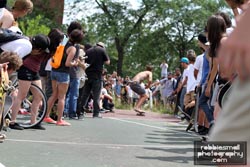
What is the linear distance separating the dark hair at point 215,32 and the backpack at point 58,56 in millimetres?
4561

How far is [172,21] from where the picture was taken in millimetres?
45219

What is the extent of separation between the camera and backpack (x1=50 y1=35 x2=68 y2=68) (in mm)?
9216

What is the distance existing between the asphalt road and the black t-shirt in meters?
3.74

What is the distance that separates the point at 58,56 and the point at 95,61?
279cm

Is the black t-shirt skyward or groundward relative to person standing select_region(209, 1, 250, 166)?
skyward

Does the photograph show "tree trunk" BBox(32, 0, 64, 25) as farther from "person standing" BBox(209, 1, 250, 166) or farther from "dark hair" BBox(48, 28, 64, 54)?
"person standing" BBox(209, 1, 250, 166)

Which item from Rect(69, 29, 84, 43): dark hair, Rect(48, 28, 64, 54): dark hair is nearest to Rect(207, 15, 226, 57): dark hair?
Rect(48, 28, 64, 54): dark hair

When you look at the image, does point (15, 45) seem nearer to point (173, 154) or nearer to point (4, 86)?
point (4, 86)

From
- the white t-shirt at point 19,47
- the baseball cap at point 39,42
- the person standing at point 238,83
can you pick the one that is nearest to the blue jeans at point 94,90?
the baseball cap at point 39,42

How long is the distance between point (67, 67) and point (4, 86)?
12.4 feet

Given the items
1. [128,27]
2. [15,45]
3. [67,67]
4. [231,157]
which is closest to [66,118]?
[67,67]

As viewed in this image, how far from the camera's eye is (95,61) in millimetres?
12055

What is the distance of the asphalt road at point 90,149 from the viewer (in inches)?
200

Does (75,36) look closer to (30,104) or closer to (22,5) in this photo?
(30,104)
